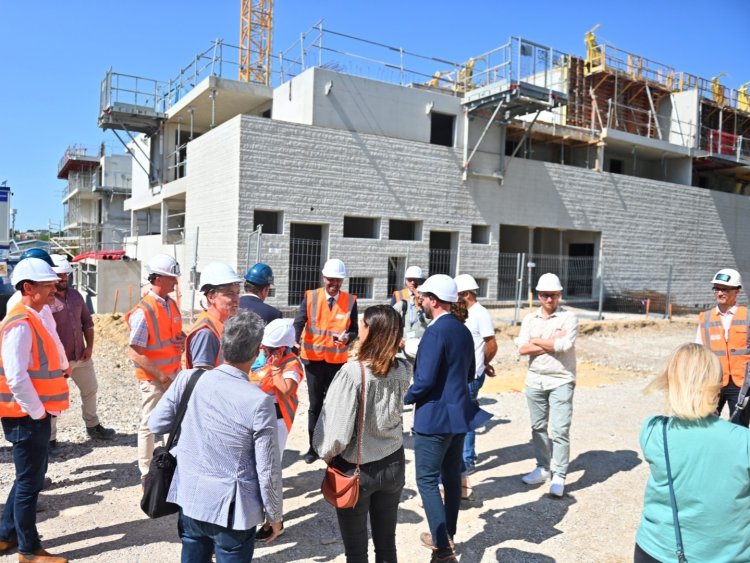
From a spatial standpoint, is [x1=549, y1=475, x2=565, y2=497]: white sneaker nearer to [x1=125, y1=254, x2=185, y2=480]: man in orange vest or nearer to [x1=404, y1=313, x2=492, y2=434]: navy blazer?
[x1=404, y1=313, x2=492, y2=434]: navy blazer

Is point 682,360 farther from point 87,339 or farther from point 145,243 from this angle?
point 145,243

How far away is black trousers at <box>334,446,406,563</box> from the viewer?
2.92 m

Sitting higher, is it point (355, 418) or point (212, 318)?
point (212, 318)

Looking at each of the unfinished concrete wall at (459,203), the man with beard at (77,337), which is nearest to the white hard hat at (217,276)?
the man with beard at (77,337)

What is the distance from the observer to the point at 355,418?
2922 millimetres

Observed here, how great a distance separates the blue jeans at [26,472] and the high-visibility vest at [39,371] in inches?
3.4

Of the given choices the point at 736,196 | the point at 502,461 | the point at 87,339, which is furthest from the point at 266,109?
the point at 736,196

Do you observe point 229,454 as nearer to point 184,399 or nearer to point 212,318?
point 184,399

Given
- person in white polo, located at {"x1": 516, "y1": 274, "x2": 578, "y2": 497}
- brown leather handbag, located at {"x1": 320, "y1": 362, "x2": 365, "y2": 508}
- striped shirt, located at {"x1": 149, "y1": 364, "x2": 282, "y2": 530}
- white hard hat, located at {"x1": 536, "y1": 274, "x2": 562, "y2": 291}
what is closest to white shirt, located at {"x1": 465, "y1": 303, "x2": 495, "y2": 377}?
person in white polo, located at {"x1": 516, "y1": 274, "x2": 578, "y2": 497}

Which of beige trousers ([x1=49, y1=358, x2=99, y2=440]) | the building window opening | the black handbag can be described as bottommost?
beige trousers ([x1=49, y1=358, x2=99, y2=440])

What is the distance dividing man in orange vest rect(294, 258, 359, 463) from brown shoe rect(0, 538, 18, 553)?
2.61 metres

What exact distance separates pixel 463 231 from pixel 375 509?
672 inches

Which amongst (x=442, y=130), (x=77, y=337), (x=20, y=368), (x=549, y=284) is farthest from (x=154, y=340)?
(x=442, y=130)

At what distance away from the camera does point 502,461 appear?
19.6 feet
